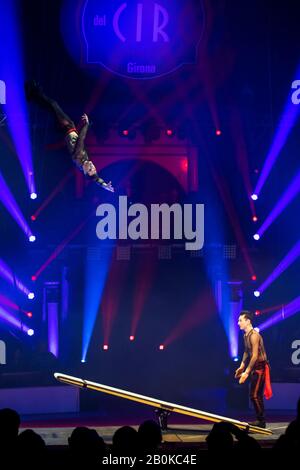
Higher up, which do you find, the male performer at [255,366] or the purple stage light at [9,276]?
the purple stage light at [9,276]

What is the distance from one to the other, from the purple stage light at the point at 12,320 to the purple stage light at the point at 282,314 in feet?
13.6

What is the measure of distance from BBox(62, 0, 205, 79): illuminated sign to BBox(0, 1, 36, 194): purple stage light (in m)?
0.89

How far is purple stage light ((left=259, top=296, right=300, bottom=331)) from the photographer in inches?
537

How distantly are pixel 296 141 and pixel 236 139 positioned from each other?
42.3 inches

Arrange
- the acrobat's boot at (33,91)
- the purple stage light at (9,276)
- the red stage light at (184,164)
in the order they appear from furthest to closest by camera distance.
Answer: the red stage light at (184,164), the purple stage light at (9,276), the acrobat's boot at (33,91)

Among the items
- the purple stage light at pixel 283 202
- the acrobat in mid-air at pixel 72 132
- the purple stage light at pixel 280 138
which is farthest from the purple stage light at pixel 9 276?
the purple stage light at pixel 280 138

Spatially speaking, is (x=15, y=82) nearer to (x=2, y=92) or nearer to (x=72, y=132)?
(x=2, y=92)

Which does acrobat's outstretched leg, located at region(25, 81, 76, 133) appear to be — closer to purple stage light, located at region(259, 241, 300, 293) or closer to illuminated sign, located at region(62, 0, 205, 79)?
illuminated sign, located at region(62, 0, 205, 79)

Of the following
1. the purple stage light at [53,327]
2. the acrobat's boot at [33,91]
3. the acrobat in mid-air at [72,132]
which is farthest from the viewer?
the purple stage light at [53,327]

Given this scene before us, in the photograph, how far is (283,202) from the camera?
13.9m

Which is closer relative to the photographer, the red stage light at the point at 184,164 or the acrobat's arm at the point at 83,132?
the acrobat's arm at the point at 83,132

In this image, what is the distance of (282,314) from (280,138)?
3.14m

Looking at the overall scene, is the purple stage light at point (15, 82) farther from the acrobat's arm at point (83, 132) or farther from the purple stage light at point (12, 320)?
the purple stage light at point (12, 320)

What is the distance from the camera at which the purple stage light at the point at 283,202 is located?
1380 centimetres
